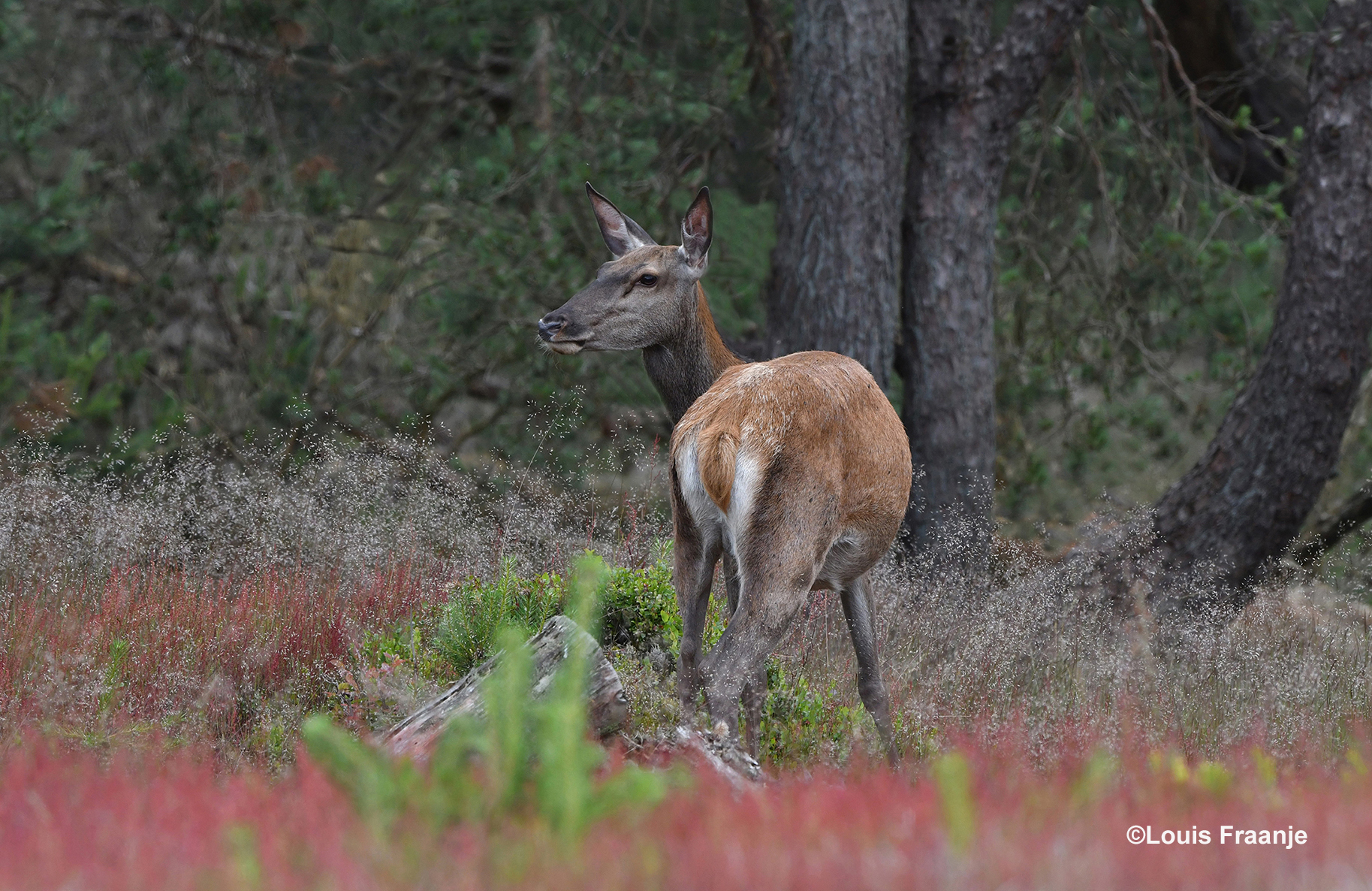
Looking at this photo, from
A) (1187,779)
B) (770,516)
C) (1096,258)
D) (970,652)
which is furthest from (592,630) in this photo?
(1096,258)

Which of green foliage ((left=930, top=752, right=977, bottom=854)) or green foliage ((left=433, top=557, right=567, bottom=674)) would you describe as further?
green foliage ((left=433, top=557, right=567, bottom=674))

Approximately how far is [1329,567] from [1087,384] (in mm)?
2415

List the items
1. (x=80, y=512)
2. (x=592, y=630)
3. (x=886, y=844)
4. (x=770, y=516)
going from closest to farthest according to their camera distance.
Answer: (x=886, y=844)
(x=770, y=516)
(x=592, y=630)
(x=80, y=512)

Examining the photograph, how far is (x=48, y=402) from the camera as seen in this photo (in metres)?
7.92

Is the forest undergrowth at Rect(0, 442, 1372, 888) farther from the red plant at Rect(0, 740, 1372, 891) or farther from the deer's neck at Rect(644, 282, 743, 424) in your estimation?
the deer's neck at Rect(644, 282, 743, 424)

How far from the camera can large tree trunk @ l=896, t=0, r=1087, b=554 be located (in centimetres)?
867

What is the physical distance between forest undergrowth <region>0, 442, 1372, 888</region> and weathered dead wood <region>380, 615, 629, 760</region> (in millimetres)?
106

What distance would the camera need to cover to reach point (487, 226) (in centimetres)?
1005

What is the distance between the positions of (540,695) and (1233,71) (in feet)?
30.7

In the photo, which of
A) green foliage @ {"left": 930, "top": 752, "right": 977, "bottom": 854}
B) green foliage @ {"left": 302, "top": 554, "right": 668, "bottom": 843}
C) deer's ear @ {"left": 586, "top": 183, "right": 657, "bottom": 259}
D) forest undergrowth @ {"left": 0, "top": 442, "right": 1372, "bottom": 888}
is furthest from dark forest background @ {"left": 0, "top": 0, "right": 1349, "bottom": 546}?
green foliage @ {"left": 930, "top": 752, "right": 977, "bottom": 854}

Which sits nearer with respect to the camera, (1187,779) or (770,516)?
(1187,779)

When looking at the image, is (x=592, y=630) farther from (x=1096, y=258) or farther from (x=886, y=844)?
(x=1096, y=258)

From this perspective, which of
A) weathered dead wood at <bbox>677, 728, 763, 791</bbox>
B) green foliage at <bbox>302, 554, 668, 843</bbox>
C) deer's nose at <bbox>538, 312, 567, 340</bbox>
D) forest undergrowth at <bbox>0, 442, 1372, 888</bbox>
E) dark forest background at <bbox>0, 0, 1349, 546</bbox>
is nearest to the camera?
forest undergrowth at <bbox>0, 442, 1372, 888</bbox>

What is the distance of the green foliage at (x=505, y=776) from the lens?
2.38m
